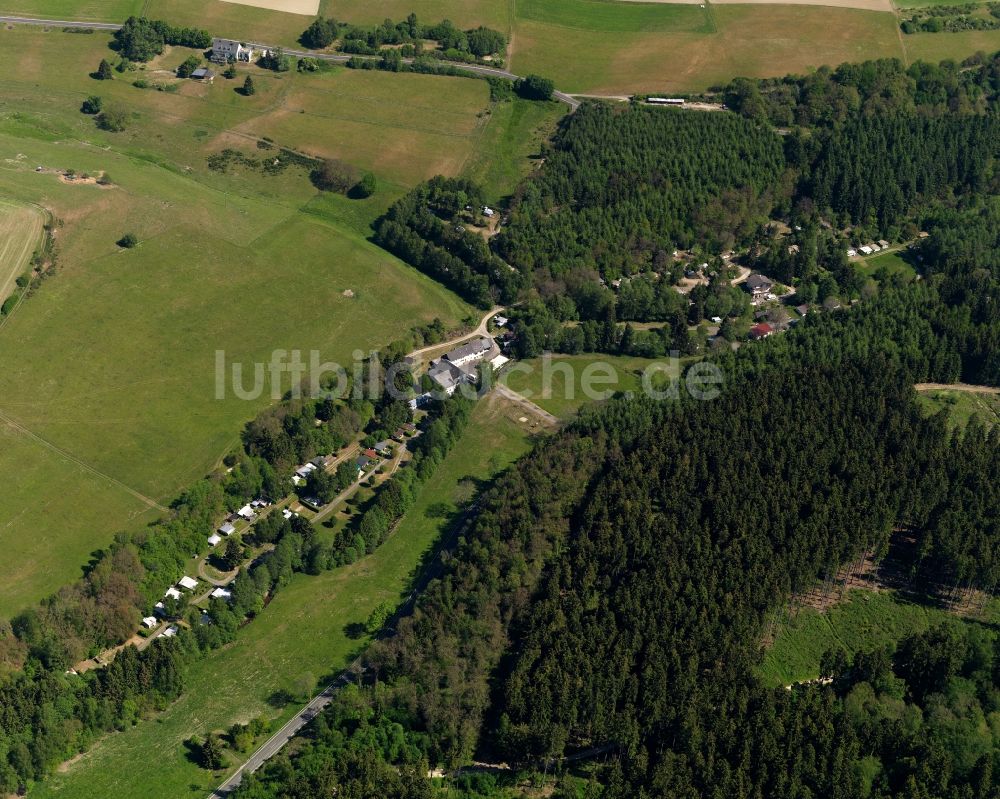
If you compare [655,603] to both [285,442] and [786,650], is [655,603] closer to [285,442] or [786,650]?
[786,650]

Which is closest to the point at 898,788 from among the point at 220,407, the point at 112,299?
the point at 220,407

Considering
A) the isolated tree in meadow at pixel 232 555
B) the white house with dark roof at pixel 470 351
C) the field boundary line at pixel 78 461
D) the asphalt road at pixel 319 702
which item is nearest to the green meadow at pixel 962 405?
the white house with dark roof at pixel 470 351

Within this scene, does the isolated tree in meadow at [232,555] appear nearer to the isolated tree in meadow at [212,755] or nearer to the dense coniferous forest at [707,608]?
the dense coniferous forest at [707,608]

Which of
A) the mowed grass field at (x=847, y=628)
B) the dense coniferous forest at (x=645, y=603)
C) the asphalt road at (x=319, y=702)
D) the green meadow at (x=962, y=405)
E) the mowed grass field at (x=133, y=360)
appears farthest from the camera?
the green meadow at (x=962, y=405)

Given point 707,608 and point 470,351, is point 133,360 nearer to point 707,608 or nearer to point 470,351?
point 470,351

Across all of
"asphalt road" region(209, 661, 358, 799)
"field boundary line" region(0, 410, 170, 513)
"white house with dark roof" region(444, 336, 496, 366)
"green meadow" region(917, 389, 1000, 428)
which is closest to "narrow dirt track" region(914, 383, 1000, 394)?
"green meadow" region(917, 389, 1000, 428)

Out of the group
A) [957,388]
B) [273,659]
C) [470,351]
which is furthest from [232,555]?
[957,388]
